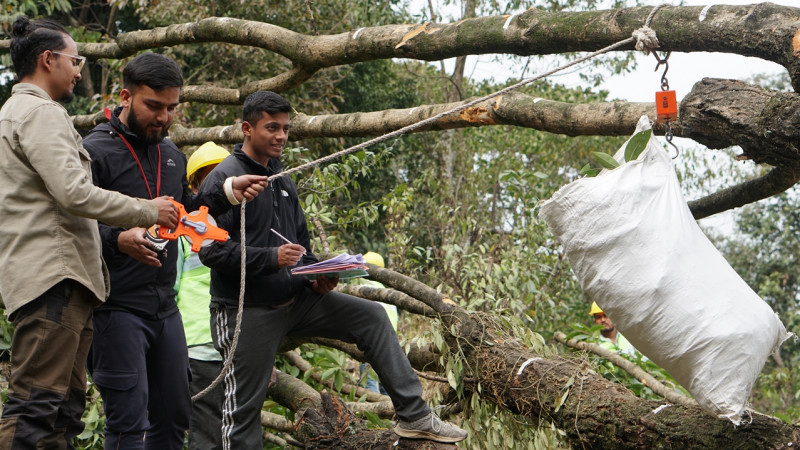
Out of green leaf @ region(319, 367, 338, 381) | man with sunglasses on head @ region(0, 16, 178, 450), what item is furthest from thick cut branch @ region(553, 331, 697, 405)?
man with sunglasses on head @ region(0, 16, 178, 450)

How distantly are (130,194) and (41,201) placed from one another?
50 cm

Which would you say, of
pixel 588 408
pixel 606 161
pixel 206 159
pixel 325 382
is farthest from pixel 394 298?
pixel 606 161

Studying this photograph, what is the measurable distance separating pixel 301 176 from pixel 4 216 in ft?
21.5

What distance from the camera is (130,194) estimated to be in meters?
3.33

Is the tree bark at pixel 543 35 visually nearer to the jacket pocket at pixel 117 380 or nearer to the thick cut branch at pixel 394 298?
the thick cut branch at pixel 394 298

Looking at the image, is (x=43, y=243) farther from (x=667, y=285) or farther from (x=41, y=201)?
(x=667, y=285)

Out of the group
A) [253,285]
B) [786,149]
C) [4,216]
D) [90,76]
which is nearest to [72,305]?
[4,216]

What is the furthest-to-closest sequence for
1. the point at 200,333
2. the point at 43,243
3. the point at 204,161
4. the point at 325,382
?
the point at 325,382, the point at 204,161, the point at 200,333, the point at 43,243

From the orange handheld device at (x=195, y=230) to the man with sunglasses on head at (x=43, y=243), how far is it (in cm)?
20

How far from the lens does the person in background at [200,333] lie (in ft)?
13.8

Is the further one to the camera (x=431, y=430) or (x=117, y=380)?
(x=431, y=430)

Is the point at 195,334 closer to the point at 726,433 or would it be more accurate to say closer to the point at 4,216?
the point at 4,216

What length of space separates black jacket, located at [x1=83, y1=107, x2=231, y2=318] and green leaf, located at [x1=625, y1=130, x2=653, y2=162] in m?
1.59

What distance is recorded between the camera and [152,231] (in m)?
3.15
